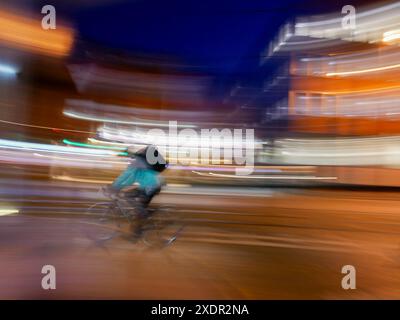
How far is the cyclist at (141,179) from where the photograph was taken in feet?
12.3

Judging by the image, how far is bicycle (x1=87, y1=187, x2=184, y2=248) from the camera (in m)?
4.21

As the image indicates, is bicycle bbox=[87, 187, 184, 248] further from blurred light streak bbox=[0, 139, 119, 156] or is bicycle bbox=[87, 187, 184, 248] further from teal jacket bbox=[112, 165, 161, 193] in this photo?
blurred light streak bbox=[0, 139, 119, 156]

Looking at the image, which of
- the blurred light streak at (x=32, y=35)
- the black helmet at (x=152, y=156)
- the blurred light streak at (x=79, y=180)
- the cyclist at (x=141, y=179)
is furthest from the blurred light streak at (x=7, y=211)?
the black helmet at (x=152, y=156)

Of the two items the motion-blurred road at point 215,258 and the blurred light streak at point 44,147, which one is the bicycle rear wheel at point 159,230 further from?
the blurred light streak at point 44,147

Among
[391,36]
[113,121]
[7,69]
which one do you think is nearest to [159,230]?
[113,121]

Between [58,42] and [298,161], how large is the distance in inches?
150

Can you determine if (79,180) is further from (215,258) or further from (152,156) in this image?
(215,258)

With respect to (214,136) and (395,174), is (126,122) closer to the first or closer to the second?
(214,136)

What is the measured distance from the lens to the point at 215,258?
3.96 meters

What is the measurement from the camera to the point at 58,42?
12.0 feet

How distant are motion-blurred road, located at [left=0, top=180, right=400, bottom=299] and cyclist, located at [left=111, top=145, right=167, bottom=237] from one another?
50cm

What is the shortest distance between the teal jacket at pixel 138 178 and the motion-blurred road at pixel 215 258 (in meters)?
0.72

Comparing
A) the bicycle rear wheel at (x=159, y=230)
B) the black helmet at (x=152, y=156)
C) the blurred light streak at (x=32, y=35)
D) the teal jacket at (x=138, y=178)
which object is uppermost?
the blurred light streak at (x=32, y=35)
